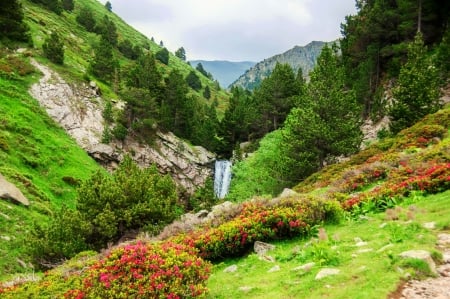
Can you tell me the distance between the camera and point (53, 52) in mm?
64375

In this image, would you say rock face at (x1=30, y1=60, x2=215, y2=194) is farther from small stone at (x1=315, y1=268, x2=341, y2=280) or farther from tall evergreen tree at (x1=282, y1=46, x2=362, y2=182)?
small stone at (x1=315, y1=268, x2=341, y2=280)

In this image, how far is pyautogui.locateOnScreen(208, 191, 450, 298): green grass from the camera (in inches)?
312

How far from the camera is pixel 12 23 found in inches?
2397

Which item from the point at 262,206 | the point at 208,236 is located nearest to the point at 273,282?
the point at 208,236

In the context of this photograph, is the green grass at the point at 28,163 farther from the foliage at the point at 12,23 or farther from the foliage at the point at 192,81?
the foliage at the point at 192,81

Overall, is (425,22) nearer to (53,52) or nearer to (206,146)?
(206,146)

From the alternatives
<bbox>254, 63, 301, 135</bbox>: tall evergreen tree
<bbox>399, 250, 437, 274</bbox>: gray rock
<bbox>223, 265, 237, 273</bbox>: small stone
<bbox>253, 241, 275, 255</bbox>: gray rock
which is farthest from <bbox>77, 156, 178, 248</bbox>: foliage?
<bbox>254, 63, 301, 135</bbox>: tall evergreen tree

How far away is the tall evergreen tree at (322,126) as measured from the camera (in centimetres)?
3453

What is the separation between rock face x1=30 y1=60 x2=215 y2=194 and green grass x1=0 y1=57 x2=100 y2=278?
2.27 metres

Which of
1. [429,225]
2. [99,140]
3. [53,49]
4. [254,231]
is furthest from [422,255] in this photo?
[53,49]

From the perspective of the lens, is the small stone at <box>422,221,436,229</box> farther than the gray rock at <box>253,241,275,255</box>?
No

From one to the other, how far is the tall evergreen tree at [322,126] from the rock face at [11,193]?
951 inches

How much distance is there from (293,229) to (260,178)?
98.6 ft

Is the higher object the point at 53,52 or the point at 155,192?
the point at 53,52
